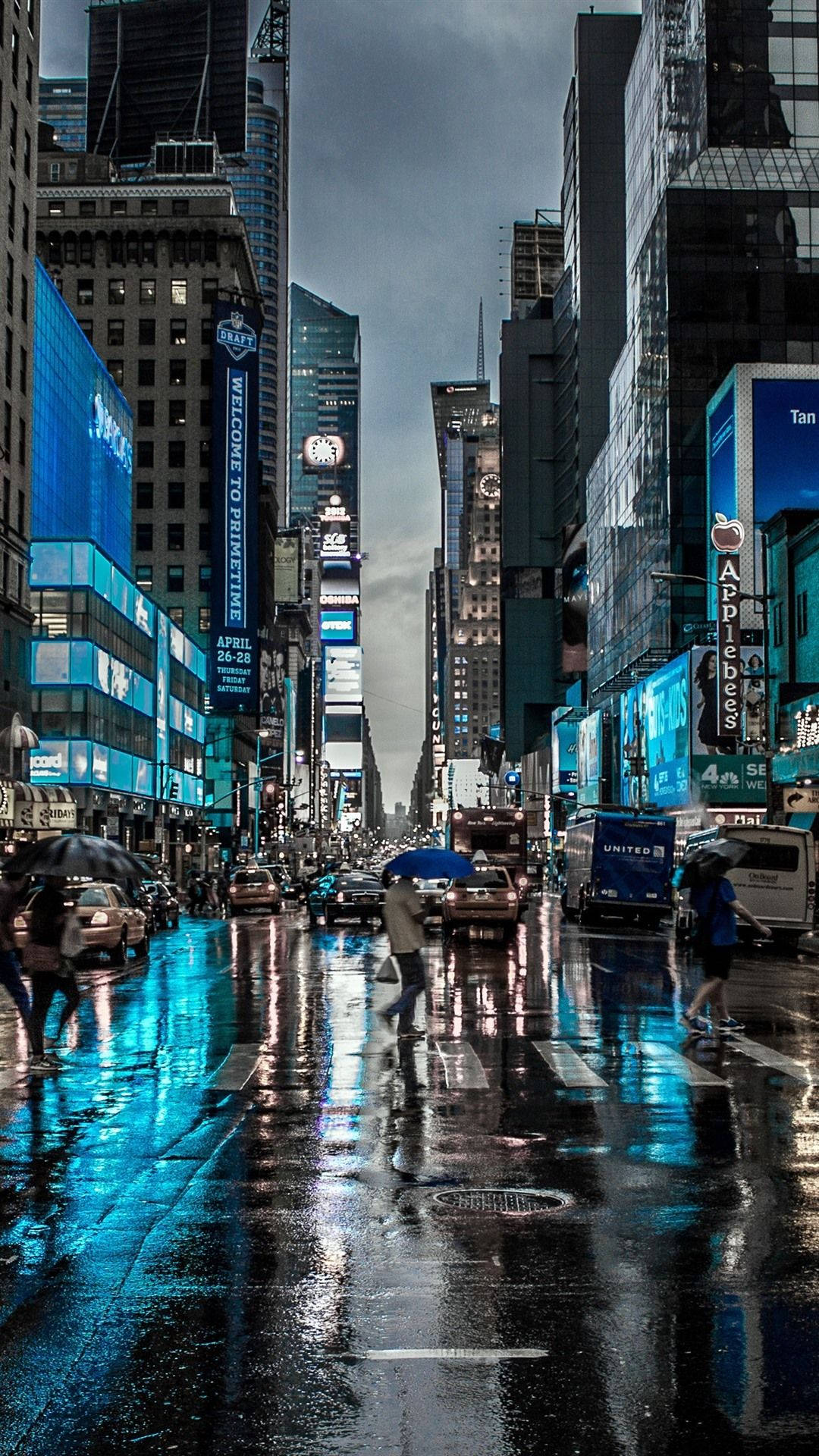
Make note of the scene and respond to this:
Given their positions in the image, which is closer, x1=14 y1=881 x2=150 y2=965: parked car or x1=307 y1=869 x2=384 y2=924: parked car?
x1=14 y1=881 x2=150 y2=965: parked car

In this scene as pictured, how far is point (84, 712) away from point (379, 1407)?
69.0 meters

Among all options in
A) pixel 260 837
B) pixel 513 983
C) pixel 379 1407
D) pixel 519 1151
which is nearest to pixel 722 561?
pixel 513 983

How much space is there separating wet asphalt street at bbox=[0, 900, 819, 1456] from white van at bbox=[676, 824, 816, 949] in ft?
62.6

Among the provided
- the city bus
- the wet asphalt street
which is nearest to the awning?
the city bus

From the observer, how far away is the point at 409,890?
1711cm

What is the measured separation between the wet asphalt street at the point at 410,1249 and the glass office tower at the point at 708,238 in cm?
7455

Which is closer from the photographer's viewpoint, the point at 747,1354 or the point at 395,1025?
the point at 747,1354

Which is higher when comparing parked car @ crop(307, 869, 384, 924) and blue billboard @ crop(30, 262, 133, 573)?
blue billboard @ crop(30, 262, 133, 573)

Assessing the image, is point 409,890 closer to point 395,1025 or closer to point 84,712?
point 395,1025

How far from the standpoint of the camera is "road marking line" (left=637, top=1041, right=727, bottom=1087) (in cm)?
1353

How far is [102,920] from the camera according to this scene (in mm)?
28875

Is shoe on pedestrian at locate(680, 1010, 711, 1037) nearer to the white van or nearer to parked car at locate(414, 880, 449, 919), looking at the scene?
the white van

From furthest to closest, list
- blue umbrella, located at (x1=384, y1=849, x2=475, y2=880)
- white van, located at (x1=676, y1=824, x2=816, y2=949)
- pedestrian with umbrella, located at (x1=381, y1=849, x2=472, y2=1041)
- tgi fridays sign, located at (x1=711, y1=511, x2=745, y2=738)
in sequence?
tgi fridays sign, located at (x1=711, y1=511, x2=745, y2=738) < white van, located at (x1=676, y1=824, x2=816, y2=949) < blue umbrella, located at (x1=384, y1=849, x2=475, y2=880) < pedestrian with umbrella, located at (x1=381, y1=849, x2=472, y2=1041)

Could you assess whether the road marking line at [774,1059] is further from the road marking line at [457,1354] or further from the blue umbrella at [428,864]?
the road marking line at [457,1354]
